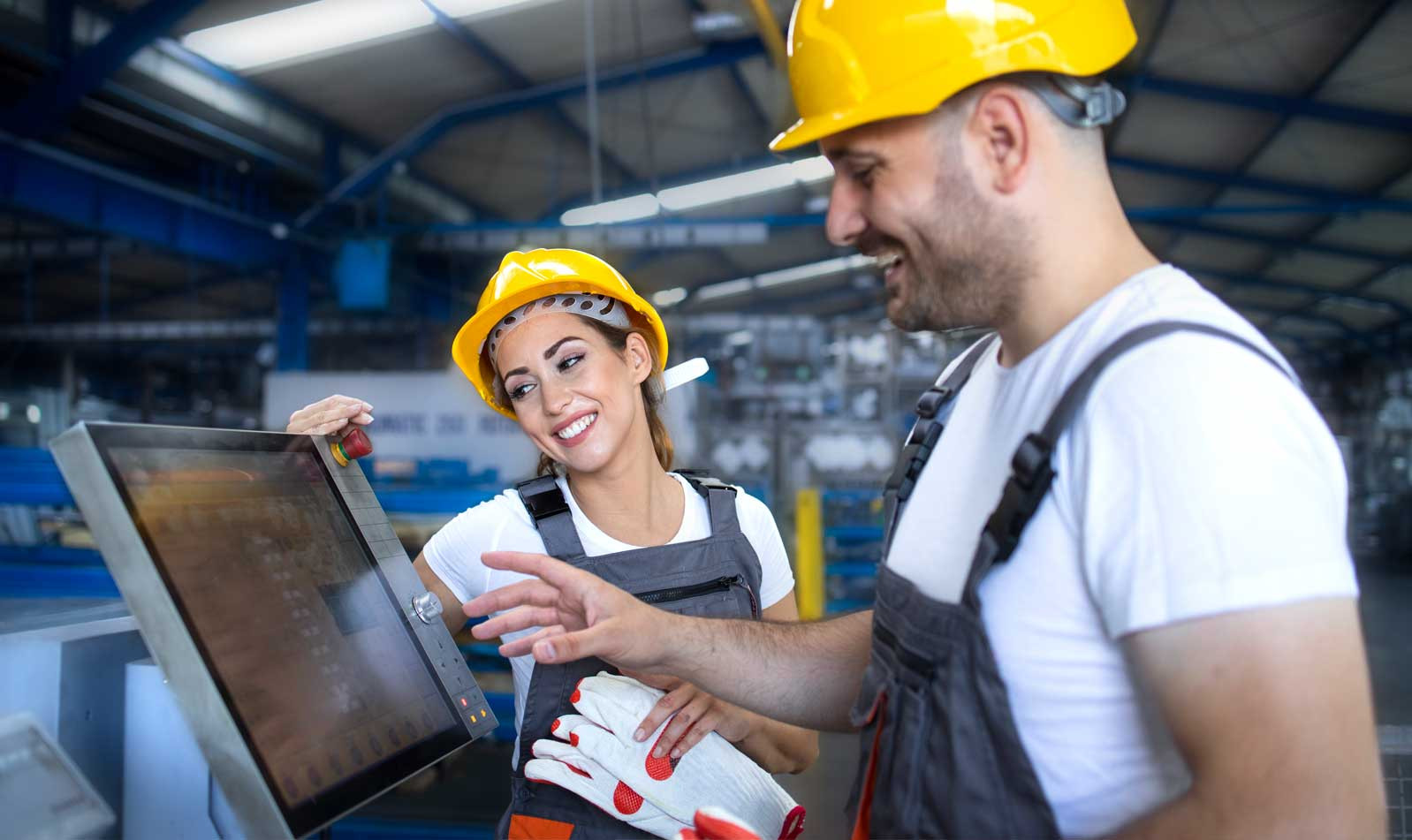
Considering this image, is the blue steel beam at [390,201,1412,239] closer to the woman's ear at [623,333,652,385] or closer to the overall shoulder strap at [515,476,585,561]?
the woman's ear at [623,333,652,385]

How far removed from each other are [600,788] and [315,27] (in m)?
6.60

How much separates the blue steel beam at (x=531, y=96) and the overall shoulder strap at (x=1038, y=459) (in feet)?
26.1

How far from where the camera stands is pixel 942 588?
105cm

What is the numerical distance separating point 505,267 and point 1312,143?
10.00 metres

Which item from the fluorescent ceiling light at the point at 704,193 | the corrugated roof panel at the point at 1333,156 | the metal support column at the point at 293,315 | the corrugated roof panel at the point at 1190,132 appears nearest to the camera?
the corrugated roof panel at the point at 1333,156

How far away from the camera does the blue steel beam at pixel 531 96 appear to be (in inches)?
325

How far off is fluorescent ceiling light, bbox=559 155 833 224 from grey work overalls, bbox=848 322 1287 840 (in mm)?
9960

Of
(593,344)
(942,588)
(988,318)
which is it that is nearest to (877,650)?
(942,588)

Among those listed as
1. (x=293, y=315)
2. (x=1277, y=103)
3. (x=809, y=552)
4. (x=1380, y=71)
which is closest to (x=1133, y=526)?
(x=809, y=552)

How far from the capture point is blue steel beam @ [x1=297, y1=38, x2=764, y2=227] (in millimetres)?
8266

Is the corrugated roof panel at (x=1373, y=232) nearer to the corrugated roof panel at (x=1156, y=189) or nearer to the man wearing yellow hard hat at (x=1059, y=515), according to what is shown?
the corrugated roof panel at (x=1156, y=189)

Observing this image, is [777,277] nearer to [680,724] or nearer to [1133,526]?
[680,724]

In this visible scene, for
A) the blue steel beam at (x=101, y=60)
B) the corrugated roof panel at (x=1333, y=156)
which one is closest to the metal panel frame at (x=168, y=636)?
the blue steel beam at (x=101, y=60)

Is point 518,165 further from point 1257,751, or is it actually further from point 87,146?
point 1257,751
